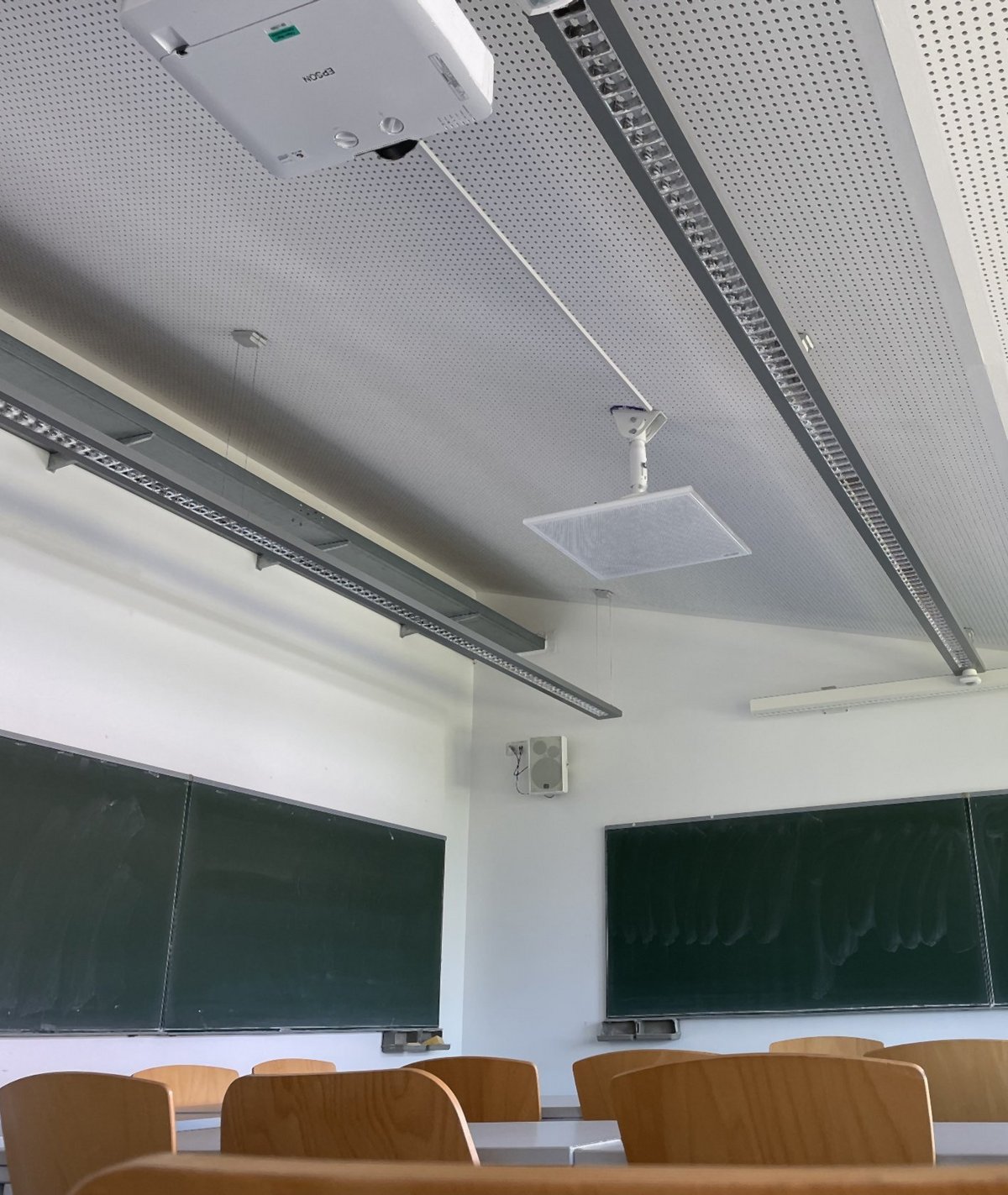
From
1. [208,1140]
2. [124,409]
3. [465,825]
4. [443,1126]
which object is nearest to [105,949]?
[124,409]

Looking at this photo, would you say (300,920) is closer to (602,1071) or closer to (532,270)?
(602,1071)

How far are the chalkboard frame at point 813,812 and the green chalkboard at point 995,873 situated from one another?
0.02 m

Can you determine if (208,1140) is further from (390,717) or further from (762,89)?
(390,717)

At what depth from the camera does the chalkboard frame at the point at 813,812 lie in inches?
210

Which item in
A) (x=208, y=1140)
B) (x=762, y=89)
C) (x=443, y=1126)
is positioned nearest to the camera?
(x=443, y=1126)

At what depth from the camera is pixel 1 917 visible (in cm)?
401

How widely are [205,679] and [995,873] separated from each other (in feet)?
13.4

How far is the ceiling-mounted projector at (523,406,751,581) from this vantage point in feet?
11.9

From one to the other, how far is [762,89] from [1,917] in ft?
12.4

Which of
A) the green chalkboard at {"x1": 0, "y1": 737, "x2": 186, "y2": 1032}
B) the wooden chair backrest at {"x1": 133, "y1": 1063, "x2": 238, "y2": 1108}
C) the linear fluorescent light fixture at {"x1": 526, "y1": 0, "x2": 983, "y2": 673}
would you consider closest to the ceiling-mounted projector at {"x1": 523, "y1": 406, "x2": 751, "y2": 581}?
the linear fluorescent light fixture at {"x1": 526, "y1": 0, "x2": 983, "y2": 673}

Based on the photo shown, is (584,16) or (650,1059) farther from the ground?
(584,16)

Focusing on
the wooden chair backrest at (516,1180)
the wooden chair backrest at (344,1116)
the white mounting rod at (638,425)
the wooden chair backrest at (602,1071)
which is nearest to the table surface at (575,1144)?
the wooden chair backrest at (344,1116)

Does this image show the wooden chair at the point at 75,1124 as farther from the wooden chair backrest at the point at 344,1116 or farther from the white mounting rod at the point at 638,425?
the white mounting rod at the point at 638,425

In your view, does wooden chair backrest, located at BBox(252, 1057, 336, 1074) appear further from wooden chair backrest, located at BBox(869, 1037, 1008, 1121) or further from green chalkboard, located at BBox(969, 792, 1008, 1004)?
green chalkboard, located at BBox(969, 792, 1008, 1004)
